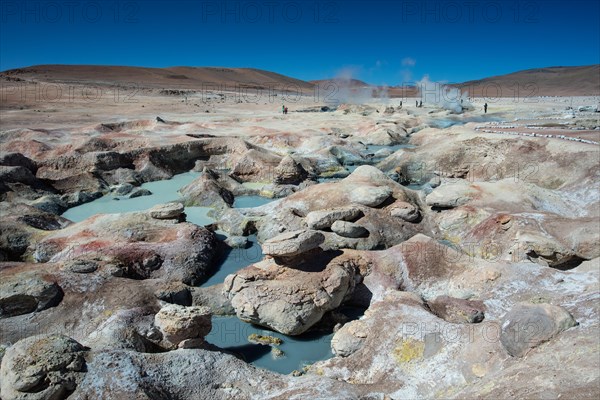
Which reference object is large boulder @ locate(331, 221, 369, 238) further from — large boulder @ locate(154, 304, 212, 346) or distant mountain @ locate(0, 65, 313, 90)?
distant mountain @ locate(0, 65, 313, 90)

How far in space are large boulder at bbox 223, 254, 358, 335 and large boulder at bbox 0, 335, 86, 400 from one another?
3.04m

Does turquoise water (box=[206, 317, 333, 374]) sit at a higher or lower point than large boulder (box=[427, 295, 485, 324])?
lower

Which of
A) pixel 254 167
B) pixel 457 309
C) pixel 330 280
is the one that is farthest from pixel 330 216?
pixel 254 167

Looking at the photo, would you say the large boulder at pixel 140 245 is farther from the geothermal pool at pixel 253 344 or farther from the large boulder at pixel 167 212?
the geothermal pool at pixel 253 344

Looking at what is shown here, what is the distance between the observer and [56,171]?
54.1 feet

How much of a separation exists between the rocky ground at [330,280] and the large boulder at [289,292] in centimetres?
3

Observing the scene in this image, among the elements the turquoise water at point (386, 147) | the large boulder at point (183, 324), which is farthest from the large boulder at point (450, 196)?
the turquoise water at point (386, 147)

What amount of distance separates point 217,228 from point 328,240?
3485mm

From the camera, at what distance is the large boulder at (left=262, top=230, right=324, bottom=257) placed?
771 centimetres

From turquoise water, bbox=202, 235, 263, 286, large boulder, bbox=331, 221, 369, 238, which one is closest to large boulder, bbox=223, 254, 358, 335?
turquoise water, bbox=202, 235, 263, 286

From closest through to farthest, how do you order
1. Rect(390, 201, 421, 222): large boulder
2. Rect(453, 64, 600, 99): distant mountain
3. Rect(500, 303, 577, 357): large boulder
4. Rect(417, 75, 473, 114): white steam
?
Rect(500, 303, 577, 357): large boulder → Rect(390, 201, 421, 222): large boulder → Rect(417, 75, 473, 114): white steam → Rect(453, 64, 600, 99): distant mountain

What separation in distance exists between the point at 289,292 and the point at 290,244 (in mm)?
829

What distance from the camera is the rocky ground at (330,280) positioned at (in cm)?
495

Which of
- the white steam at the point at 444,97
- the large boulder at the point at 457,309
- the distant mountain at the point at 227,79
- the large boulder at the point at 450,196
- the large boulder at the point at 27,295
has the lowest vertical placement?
the large boulder at the point at 457,309
